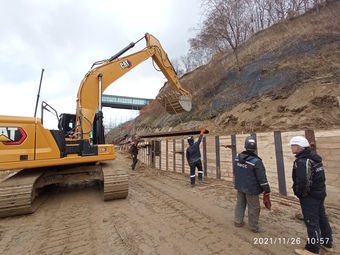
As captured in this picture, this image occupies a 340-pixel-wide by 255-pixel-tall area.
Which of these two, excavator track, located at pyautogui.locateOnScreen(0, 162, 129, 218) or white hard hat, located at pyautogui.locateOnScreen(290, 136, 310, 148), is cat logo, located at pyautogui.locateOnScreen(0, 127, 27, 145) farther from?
white hard hat, located at pyautogui.locateOnScreen(290, 136, 310, 148)

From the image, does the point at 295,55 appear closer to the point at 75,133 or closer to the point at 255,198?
the point at 255,198

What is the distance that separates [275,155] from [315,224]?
322 cm

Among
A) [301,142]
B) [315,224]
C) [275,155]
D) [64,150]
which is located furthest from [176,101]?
[315,224]

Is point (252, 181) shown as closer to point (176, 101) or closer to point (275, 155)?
point (275, 155)

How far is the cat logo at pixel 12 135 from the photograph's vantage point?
462 centimetres


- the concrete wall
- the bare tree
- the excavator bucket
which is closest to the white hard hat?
the concrete wall

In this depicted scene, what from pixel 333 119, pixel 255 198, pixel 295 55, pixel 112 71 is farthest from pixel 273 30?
pixel 255 198

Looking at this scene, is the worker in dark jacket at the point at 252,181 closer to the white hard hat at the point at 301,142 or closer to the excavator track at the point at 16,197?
the white hard hat at the point at 301,142

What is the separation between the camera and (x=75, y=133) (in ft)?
21.1

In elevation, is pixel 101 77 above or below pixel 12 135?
above

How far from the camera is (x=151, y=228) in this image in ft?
12.5

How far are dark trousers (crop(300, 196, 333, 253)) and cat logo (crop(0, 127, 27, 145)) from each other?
5875 mm

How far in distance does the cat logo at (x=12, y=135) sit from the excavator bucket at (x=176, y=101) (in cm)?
746

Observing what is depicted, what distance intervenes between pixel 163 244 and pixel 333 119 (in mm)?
6921
